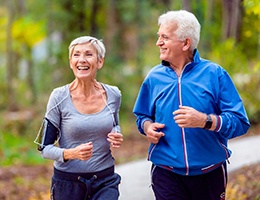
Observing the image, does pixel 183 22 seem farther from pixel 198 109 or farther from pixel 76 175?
pixel 76 175

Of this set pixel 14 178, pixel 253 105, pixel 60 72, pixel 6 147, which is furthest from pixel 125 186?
pixel 60 72

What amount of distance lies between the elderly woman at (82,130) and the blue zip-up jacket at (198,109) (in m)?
0.38

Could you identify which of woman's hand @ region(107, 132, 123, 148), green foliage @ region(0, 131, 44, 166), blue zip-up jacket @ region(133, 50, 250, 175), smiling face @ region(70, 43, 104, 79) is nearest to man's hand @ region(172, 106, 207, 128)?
blue zip-up jacket @ region(133, 50, 250, 175)

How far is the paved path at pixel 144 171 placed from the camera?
7.52m

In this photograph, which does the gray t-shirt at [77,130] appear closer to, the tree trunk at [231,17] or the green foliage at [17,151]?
the tree trunk at [231,17]

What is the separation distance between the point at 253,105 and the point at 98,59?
36.6ft

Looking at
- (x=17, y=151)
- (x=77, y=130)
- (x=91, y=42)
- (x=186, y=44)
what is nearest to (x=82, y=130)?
(x=77, y=130)

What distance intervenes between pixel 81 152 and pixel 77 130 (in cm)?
23

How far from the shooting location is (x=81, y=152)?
401 cm

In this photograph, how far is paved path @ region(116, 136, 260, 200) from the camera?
7.52 m

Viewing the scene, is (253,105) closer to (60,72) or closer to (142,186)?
(60,72)

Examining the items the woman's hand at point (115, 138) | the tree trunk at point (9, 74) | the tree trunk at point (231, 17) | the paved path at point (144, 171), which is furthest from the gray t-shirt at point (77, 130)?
the tree trunk at point (9, 74)

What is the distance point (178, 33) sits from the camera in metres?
4.17

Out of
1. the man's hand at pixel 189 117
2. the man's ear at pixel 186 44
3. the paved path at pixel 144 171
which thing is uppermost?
the man's ear at pixel 186 44
